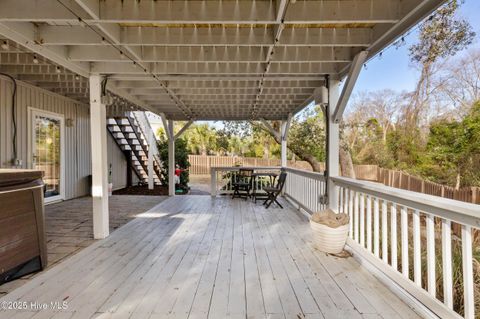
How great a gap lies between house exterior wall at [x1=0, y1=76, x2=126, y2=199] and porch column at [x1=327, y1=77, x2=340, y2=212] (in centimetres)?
560

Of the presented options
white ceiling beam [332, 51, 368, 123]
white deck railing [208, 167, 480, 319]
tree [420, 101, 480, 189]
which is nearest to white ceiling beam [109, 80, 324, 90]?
white ceiling beam [332, 51, 368, 123]

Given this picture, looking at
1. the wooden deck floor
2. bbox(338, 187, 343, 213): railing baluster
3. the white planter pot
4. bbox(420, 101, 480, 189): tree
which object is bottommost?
the wooden deck floor

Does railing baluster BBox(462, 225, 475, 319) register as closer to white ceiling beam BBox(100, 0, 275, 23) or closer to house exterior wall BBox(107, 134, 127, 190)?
white ceiling beam BBox(100, 0, 275, 23)

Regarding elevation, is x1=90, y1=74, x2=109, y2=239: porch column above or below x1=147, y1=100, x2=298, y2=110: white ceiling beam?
below

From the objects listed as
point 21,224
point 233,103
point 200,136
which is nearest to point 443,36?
point 233,103

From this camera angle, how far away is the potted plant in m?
2.96

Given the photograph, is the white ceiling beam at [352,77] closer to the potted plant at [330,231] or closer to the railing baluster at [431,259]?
the potted plant at [330,231]

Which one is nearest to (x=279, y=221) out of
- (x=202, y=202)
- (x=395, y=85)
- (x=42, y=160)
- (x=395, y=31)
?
(x=202, y=202)

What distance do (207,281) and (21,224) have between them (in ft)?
5.76

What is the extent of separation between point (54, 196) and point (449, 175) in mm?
10640

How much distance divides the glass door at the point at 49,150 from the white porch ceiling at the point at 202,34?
4.60 ft

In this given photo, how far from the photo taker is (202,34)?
2.90 meters

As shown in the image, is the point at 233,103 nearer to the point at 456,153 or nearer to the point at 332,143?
the point at 332,143

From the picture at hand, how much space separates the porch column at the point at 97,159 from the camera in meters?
3.58
